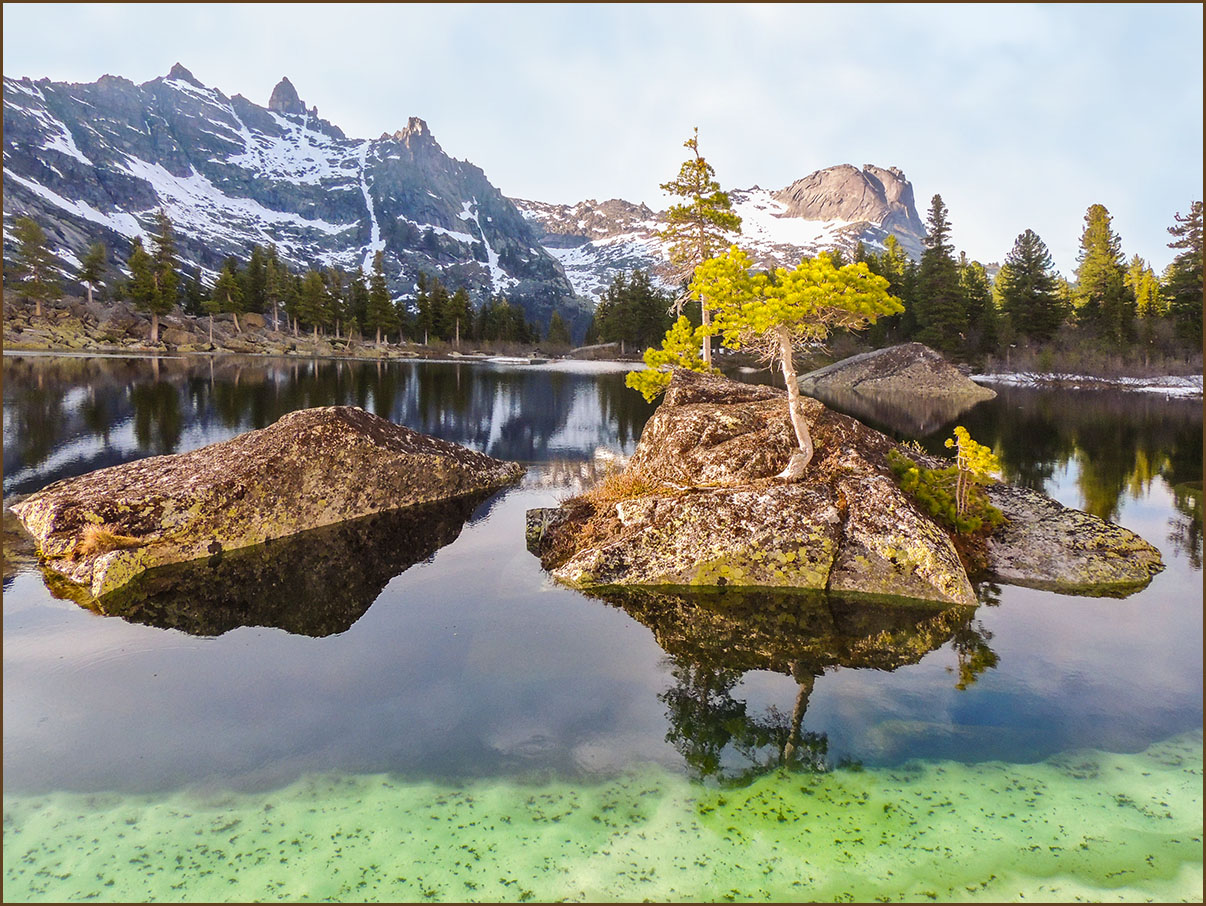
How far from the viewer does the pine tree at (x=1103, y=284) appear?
68.9 meters

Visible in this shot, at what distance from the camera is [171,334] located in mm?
82125

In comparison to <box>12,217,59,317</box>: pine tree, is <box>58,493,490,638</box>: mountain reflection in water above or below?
below

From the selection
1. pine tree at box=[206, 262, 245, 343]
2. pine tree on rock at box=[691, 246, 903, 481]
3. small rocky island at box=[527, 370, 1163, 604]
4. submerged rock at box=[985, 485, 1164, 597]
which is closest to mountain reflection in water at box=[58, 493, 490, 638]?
small rocky island at box=[527, 370, 1163, 604]

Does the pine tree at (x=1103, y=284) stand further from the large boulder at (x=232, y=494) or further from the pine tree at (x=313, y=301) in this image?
the pine tree at (x=313, y=301)

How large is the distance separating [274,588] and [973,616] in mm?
12104

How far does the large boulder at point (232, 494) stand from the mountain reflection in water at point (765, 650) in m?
7.78

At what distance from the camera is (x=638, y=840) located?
536 centimetres

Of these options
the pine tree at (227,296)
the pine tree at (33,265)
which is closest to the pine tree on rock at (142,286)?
the pine tree at (33,265)

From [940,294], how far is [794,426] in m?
71.4

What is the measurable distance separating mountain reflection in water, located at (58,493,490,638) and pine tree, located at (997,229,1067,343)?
269 feet

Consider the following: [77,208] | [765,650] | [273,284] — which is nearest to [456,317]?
[273,284]

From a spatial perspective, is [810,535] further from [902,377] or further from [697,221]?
[902,377]

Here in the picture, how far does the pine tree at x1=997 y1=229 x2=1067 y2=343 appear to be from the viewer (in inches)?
2835

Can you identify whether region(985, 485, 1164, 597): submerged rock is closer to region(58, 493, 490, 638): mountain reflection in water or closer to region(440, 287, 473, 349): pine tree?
region(58, 493, 490, 638): mountain reflection in water
